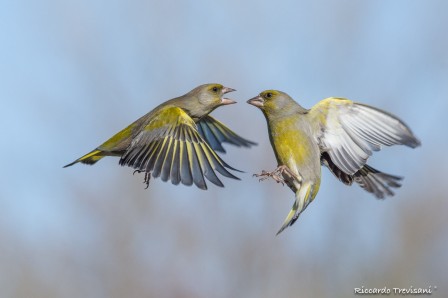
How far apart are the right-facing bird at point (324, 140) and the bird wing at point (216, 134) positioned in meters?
0.97

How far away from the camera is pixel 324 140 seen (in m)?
6.18

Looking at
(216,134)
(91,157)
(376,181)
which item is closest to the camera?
(376,181)

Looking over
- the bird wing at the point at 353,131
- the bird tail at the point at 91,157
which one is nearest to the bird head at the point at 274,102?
the bird wing at the point at 353,131

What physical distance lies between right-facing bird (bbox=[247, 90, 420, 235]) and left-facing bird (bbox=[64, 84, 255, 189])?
464mm

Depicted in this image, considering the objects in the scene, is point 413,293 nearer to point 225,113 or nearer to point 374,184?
point 225,113

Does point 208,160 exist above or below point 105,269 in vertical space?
above

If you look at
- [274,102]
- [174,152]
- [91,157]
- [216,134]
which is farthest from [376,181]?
[91,157]

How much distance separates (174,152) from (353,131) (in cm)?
126

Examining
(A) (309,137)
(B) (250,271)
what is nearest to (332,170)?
(A) (309,137)

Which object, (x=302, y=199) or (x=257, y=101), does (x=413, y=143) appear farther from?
(x=257, y=101)

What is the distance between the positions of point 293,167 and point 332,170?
30 centimetres

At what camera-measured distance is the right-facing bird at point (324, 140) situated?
584cm

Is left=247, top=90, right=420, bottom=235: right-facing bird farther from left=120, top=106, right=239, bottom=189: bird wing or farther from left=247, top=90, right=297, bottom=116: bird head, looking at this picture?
left=120, top=106, right=239, bottom=189: bird wing

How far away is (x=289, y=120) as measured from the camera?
20.7 ft
